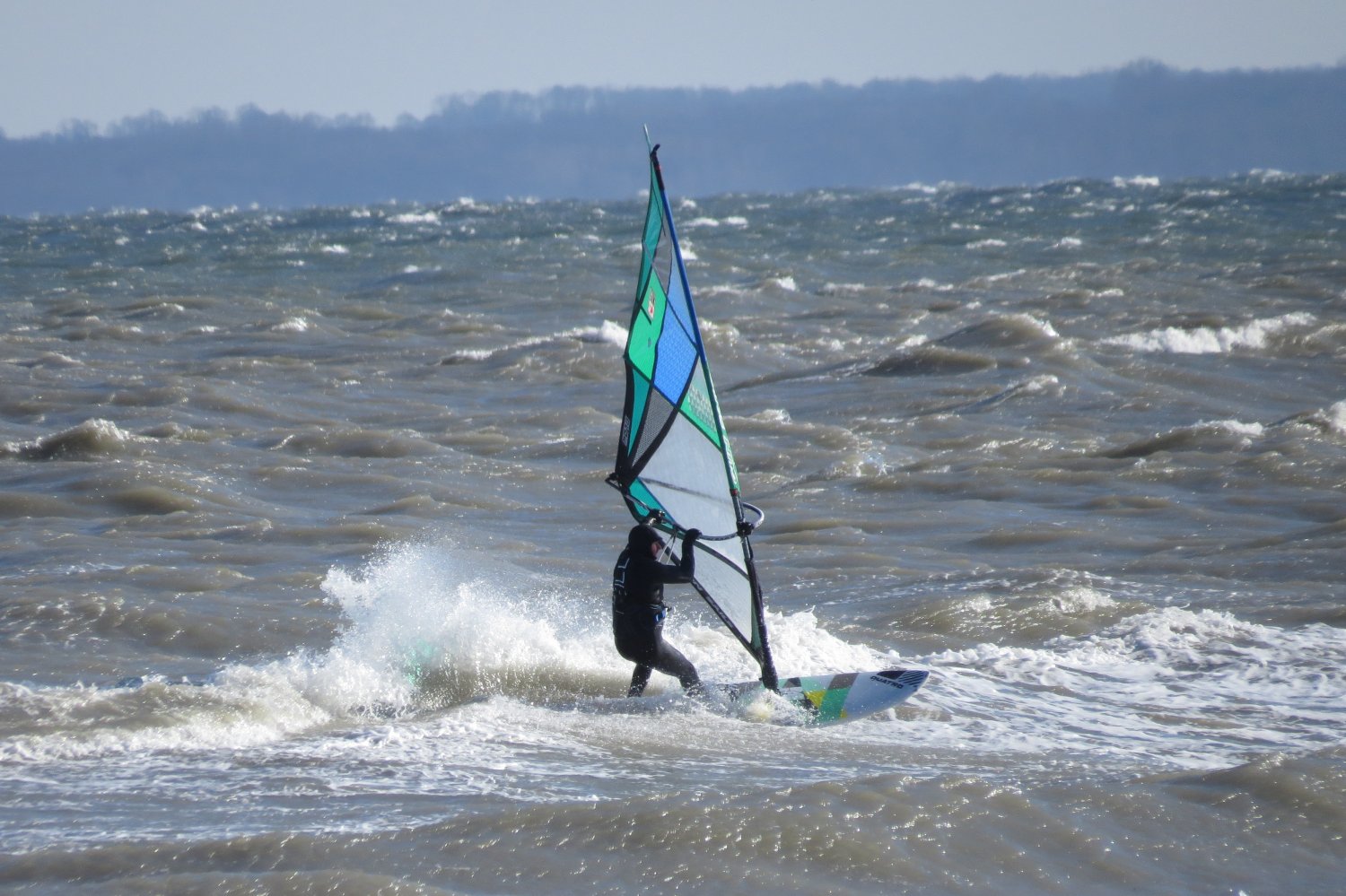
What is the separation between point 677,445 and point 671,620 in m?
2.38

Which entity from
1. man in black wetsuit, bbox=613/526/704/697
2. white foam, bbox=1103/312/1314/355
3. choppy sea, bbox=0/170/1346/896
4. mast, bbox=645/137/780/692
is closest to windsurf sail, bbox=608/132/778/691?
mast, bbox=645/137/780/692

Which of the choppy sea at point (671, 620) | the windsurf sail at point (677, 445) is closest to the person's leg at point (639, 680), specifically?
the choppy sea at point (671, 620)

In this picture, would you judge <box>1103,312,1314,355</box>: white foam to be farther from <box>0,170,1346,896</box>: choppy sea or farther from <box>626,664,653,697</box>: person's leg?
<box>626,664,653,697</box>: person's leg

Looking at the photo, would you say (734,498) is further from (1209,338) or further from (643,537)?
(1209,338)

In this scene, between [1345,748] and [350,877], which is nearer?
[350,877]

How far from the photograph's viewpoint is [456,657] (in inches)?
280

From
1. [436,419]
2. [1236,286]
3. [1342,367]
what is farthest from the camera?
[1236,286]

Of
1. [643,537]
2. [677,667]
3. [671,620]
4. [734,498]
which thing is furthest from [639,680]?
[671,620]

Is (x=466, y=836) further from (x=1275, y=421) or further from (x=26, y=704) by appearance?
(x=1275, y=421)

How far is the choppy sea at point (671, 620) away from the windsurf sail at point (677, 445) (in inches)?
27.7

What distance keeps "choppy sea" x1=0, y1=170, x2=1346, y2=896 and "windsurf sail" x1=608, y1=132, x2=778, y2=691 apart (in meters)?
0.70

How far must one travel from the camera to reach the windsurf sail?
6340 mm

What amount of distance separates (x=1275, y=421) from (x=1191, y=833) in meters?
10.4

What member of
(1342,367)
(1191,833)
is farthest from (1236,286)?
(1191,833)
